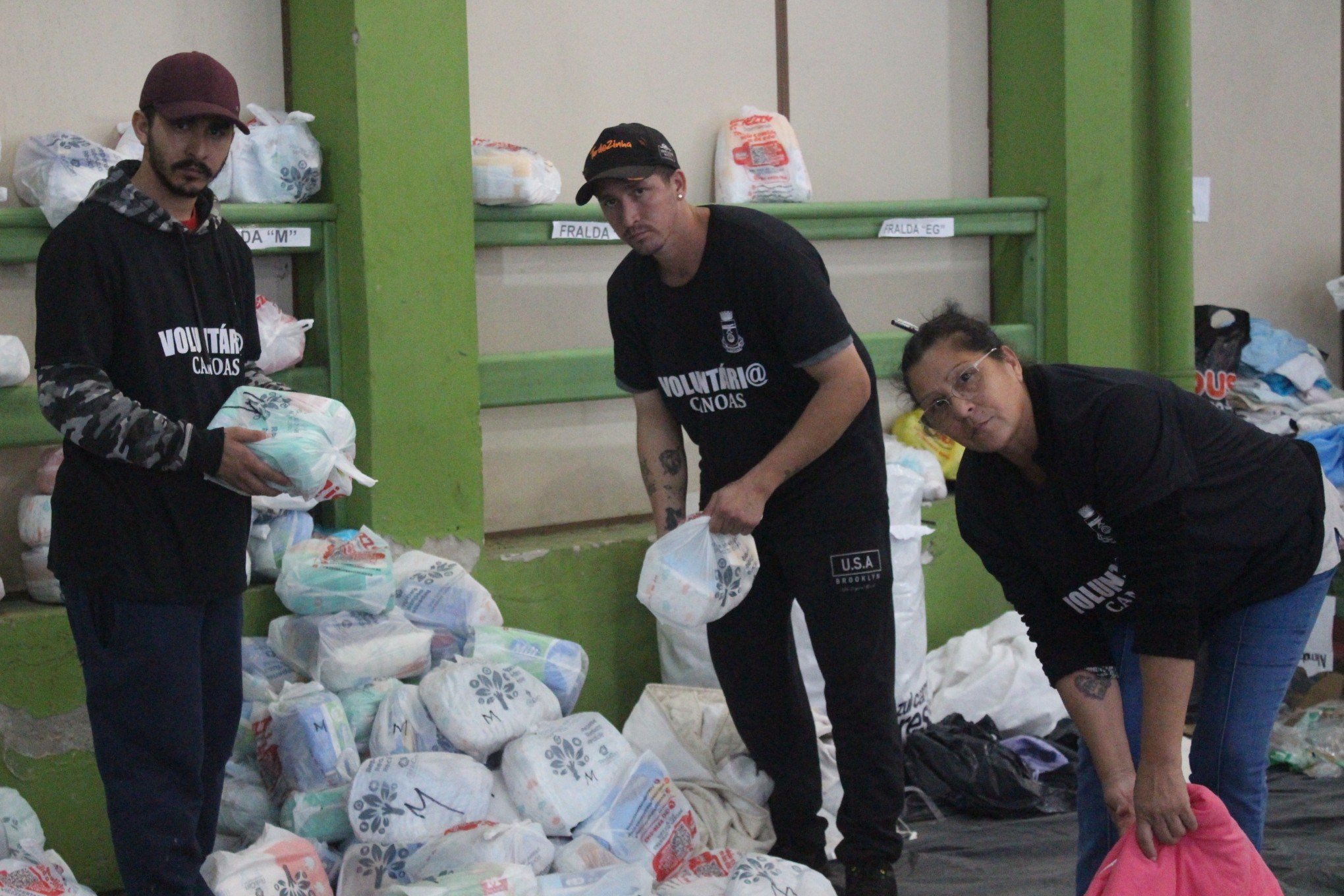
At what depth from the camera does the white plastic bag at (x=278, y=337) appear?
11.5ft

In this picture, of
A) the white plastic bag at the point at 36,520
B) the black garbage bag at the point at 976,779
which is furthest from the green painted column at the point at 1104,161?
the white plastic bag at the point at 36,520

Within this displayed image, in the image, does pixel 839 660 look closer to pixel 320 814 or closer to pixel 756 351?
pixel 756 351

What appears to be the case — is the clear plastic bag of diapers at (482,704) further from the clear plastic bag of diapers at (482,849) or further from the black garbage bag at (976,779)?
the black garbage bag at (976,779)

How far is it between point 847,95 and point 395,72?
1838mm

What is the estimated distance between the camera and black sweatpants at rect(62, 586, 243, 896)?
7.73ft

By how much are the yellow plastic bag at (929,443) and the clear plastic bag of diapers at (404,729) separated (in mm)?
2126

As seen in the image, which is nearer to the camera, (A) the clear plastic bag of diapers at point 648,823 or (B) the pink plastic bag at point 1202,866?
(B) the pink plastic bag at point 1202,866

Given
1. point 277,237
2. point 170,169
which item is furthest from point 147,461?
point 277,237

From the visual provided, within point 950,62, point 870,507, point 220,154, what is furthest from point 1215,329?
point 220,154

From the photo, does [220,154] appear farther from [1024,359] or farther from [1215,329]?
[1215,329]

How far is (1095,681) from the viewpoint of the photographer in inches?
93.7

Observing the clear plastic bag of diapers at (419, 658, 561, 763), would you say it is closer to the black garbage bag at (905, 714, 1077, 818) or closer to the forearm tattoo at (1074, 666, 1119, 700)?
the black garbage bag at (905, 714, 1077, 818)

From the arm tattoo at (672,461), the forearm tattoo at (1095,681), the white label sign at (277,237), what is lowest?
the forearm tattoo at (1095,681)

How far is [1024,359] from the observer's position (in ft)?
7.96
